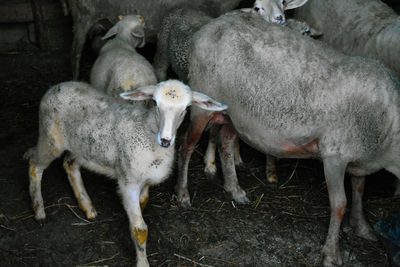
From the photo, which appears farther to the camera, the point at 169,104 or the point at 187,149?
the point at 187,149

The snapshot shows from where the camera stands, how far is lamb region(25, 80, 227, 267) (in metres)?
3.29

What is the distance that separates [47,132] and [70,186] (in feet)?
2.95

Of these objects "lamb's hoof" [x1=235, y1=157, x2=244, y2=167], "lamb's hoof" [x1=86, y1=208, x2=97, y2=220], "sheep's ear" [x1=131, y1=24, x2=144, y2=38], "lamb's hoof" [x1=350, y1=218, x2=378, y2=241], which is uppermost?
"sheep's ear" [x1=131, y1=24, x2=144, y2=38]

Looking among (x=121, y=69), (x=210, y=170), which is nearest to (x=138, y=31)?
(x=121, y=69)

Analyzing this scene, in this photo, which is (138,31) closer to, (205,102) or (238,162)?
(238,162)

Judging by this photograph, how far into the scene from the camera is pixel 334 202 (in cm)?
380

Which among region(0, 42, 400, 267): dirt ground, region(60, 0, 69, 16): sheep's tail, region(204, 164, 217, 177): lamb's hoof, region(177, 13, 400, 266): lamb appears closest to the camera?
region(177, 13, 400, 266): lamb

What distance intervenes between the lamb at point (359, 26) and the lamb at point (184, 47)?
491mm

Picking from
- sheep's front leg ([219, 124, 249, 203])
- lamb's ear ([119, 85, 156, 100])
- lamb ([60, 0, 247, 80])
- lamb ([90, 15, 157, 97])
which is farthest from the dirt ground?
lamb ([60, 0, 247, 80])

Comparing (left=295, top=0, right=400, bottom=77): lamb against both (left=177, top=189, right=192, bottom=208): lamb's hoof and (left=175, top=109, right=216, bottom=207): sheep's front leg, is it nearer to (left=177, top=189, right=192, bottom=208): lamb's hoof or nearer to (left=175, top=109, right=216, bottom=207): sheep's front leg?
(left=175, top=109, right=216, bottom=207): sheep's front leg

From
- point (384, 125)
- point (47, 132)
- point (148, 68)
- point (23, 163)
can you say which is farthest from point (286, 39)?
point (23, 163)

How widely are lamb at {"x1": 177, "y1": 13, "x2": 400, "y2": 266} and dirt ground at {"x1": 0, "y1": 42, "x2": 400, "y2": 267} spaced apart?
12.5 inches

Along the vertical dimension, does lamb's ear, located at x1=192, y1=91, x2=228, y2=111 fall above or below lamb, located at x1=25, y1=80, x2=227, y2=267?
above

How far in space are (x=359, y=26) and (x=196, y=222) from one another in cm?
291
